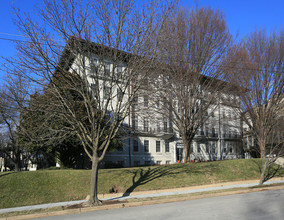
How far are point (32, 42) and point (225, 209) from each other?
32.8ft

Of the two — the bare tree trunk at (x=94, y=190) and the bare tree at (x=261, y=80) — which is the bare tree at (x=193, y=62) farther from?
the bare tree trunk at (x=94, y=190)

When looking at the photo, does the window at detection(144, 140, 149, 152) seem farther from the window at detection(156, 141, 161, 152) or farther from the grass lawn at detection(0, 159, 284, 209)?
the grass lawn at detection(0, 159, 284, 209)

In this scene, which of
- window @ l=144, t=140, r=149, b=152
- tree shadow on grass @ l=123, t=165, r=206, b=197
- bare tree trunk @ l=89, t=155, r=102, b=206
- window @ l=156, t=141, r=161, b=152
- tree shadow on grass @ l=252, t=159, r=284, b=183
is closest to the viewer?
bare tree trunk @ l=89, t=155, r=102, b=206

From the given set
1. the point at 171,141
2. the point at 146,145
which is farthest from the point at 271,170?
the point at 171,141

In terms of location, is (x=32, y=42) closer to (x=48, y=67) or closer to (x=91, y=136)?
(x=48, y=67)

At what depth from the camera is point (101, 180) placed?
15.0 meters

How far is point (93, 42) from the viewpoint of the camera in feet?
38.2

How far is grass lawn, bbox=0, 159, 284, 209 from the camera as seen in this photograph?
12977mm

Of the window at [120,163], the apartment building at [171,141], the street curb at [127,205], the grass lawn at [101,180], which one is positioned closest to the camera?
the street curb at [127,205]

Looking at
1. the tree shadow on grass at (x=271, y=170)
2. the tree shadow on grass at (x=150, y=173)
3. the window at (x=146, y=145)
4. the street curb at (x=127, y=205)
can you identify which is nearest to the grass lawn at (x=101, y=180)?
the tree shadow on grass at (x=150, y=173)

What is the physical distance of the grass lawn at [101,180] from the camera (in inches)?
511

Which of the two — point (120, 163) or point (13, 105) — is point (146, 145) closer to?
point (120, 163)

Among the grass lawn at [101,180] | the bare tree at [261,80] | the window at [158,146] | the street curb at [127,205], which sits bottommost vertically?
the street curb at [127,205]

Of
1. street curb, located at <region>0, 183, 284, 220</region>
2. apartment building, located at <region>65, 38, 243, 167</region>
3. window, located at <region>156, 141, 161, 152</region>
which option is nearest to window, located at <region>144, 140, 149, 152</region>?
apartment building, located at <region>65, 38, 243, 167</region>
